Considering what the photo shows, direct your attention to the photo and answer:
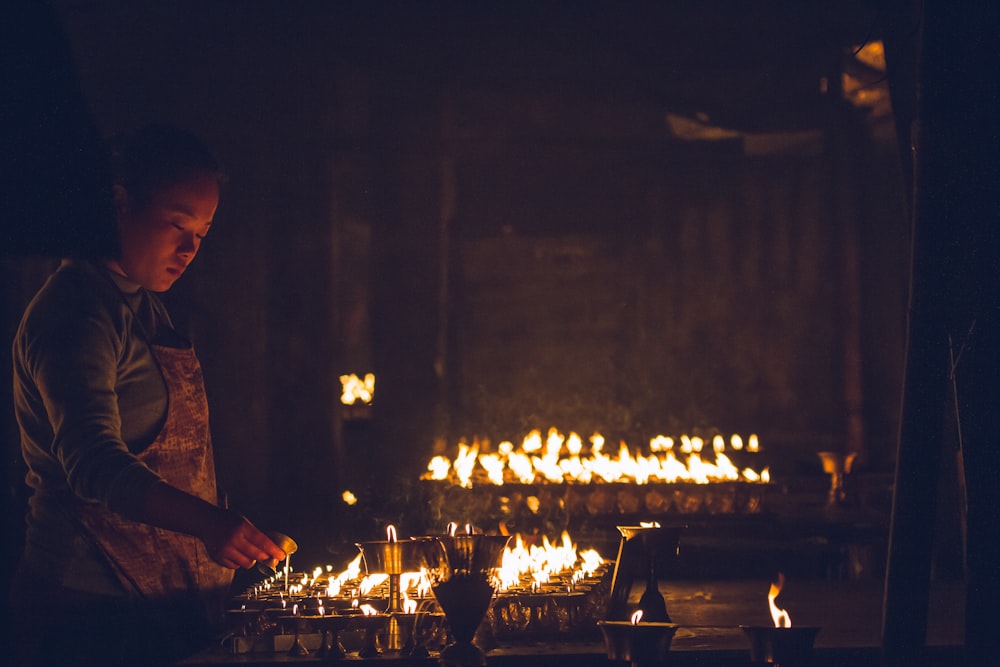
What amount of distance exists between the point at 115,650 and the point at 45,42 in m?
1.70

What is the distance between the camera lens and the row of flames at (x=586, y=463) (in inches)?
321

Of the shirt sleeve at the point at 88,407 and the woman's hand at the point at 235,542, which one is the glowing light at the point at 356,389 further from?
the woman's hand at the point at 235,542

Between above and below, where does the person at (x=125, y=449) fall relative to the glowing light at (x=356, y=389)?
below

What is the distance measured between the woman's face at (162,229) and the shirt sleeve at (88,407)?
0.37 metres

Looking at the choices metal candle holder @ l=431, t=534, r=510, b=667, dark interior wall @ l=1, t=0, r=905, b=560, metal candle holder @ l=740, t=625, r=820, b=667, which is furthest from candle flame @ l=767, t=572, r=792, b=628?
dark interior wall @ l=1, t=0, r=905, b=560

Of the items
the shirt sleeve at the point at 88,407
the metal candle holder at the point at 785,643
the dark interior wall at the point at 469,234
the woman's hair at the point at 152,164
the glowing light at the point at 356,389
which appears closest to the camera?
the shirt sleeve at the point at 88,407

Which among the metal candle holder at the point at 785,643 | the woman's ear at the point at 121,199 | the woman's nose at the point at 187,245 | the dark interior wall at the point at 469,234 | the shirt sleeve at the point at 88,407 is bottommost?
the metal candle holder at the point at 785,643

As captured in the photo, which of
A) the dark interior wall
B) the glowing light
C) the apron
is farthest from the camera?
the glowing light

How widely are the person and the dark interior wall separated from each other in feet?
15.2

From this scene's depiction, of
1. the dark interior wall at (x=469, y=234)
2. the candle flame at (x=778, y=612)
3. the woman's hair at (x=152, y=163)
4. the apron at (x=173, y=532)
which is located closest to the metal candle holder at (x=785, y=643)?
the candle flame at (x=778, y=612)

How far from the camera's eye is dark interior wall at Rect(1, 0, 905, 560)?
8078mm

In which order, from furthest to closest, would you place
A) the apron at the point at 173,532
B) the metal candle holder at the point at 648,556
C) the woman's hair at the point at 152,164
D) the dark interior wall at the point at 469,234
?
1. the dark interior wall at the point at 469,234
2. the metal candle holder at the point at 648,556
3. the woman's hair at the point at 152,164
4. the apron at the point at 173,532

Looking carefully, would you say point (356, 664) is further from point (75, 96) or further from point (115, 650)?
point (75, 96)

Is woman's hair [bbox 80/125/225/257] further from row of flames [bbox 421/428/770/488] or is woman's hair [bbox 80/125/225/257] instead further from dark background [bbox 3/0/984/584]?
row of flames [bbox 421/428/770/488]
